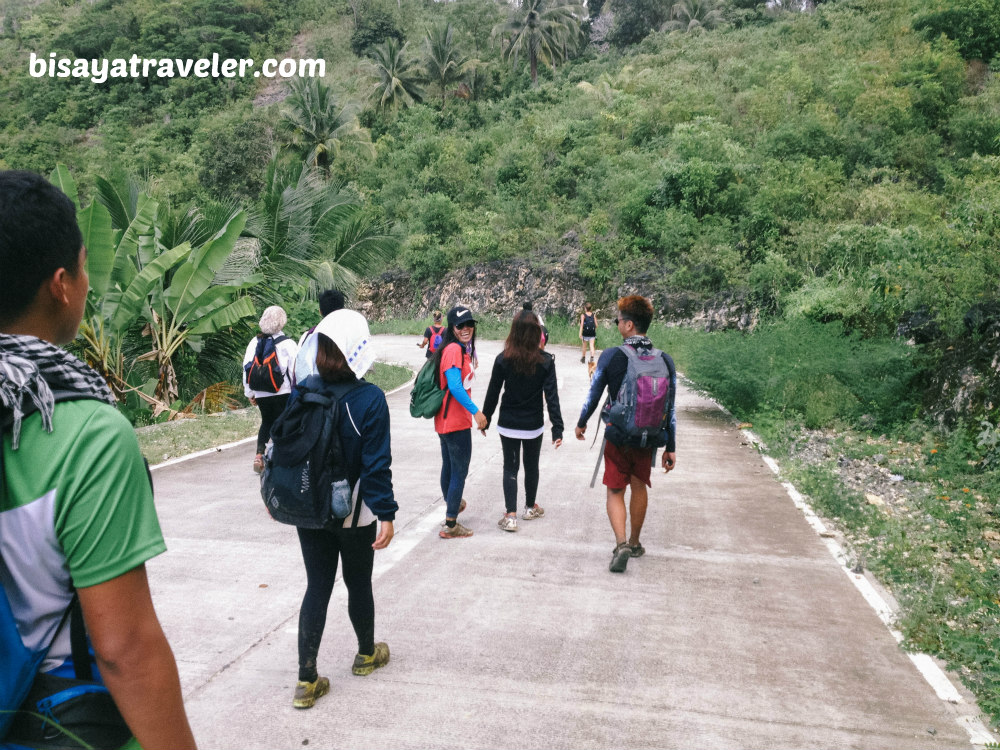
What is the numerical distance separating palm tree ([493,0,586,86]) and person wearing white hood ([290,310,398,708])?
185 feet

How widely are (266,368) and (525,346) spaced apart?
2616mm

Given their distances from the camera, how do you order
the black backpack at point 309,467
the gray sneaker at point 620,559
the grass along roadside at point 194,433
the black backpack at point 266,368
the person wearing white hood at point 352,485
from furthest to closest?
the grass along roadside at point 194,433 → the black backpack at point 266,368 → the gray sneaker at point 620,559 → the person wearing white hood at point 352,485 → the black backpack at point 309,467

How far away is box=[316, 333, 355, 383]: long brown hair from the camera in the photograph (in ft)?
13.5

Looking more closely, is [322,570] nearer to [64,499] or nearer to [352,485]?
[352,485]

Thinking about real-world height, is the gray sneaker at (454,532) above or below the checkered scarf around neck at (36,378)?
below

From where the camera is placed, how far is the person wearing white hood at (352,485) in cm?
405

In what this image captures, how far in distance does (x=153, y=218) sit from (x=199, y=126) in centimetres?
5861

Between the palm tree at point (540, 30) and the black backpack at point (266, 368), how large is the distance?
5279cm

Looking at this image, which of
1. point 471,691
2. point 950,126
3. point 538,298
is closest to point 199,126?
point 538,298

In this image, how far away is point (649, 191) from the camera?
113ft

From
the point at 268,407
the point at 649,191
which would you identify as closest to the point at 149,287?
the point at 268,407

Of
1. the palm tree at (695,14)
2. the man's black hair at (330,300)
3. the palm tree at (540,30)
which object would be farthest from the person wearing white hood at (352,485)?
the palm tree at (695,14)

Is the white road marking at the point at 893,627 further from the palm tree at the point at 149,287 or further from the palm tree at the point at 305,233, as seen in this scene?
the palm tree at the point at 305,233

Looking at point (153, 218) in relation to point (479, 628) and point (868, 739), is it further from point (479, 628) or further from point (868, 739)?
point (868, 739)
